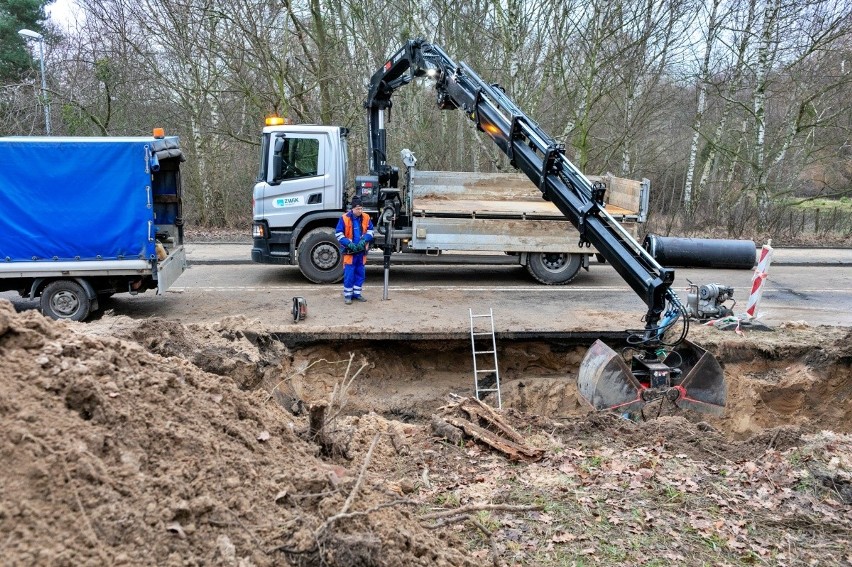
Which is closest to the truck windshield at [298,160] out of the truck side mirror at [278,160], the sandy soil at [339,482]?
the truck side mirror at [278,160]

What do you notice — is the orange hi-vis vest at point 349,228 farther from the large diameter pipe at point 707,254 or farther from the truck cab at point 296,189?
the large diameter pipe at point 707,254

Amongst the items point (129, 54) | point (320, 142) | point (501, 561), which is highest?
point (129, 54)

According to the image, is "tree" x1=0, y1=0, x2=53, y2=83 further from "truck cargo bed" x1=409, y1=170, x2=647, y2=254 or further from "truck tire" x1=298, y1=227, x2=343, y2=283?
"truck cargo bed" x1=409, y1=170, x2=647, y2=254

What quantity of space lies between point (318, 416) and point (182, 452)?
1.26m

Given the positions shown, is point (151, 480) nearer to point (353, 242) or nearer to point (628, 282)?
point (628, 282)

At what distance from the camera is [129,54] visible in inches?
720

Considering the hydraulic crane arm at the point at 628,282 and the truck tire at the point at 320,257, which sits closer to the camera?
the hydraulic crane arm at the point at 628,282

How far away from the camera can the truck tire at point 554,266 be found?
39.2ft

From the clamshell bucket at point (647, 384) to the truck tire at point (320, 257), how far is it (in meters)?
5.86

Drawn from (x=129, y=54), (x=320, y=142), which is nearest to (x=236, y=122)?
(x=129, y=54)

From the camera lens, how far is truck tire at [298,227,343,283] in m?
11.5

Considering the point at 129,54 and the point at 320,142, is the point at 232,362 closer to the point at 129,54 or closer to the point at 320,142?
the point at 320,142

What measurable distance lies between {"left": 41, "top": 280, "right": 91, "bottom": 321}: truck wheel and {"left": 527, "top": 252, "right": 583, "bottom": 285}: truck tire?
7.43 metres

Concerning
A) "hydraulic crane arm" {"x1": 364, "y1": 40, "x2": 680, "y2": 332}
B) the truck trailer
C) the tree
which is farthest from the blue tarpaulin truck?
the tree
